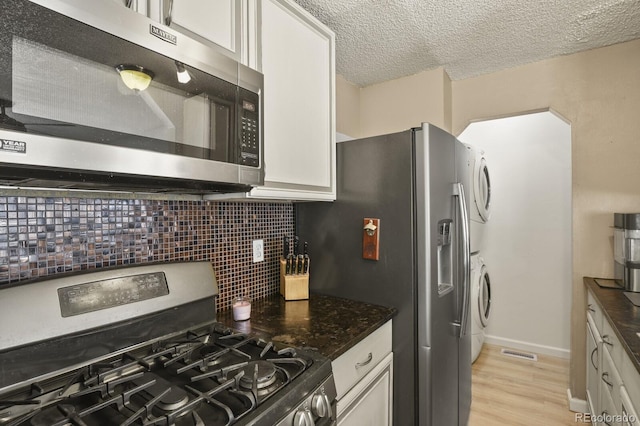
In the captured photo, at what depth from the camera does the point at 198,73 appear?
95cm

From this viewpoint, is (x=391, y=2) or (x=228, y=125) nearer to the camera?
(x=228, y=125)

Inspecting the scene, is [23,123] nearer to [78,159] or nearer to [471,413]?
[78,159]

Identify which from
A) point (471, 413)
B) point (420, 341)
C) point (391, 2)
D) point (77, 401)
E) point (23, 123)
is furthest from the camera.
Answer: point (471, 413)

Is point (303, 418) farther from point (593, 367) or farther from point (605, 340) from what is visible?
point (593, 367)

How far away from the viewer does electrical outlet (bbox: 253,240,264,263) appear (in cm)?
170

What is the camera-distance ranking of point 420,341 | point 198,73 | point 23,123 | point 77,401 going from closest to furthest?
point 23,123, point 77,401, point 198,73, point 420,341

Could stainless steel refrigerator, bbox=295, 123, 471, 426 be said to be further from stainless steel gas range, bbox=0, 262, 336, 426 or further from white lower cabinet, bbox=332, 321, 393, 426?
stainless steel gas range, bbox=0, 262, 336, 426

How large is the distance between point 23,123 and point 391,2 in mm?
1601

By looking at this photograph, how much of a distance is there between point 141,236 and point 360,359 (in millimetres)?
975

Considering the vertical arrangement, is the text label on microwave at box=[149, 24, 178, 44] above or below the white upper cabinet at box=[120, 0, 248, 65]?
below

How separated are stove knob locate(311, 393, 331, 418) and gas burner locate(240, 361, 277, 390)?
0.13m

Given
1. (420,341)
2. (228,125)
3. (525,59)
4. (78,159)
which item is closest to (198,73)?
(228,125)

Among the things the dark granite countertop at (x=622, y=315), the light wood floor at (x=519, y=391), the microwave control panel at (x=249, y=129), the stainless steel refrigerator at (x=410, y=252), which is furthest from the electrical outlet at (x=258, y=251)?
the light wood floor at (x=519, y=391)

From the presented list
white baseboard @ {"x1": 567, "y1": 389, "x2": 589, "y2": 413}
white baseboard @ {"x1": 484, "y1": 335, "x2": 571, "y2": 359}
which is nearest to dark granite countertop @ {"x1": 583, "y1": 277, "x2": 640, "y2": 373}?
white baseboard @ {"x1": 567, "y1": 389, "x2": 589, "y2": 413}
